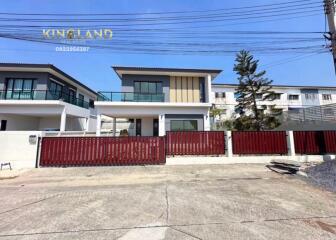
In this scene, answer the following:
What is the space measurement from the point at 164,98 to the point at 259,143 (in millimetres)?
9060

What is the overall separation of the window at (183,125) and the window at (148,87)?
3.47 metres

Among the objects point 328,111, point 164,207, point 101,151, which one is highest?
point 328,111

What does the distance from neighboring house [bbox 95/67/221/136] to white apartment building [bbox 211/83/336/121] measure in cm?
1445

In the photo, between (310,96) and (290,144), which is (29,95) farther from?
(310,96)

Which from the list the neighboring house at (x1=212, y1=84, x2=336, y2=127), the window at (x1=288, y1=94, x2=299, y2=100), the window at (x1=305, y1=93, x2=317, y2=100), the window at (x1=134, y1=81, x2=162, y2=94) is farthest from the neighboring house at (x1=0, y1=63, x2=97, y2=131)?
the window at (x1=305, y1=93, x2=317, y2=100)

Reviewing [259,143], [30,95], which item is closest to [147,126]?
[30,95]

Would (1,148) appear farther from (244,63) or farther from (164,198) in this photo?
(244,63)

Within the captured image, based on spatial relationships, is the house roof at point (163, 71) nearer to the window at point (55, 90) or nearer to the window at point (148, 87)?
the window at point (148, 87)

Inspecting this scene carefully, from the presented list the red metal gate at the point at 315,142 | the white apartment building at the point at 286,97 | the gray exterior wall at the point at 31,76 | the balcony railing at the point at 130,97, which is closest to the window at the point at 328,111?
the red metal gate at the point at 315,142

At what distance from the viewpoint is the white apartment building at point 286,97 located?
107 feet

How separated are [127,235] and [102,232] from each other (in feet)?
1.79

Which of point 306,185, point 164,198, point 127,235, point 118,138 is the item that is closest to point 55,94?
point 118,138

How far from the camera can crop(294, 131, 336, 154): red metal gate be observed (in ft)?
38.9

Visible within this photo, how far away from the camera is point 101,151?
1076 centimetres
